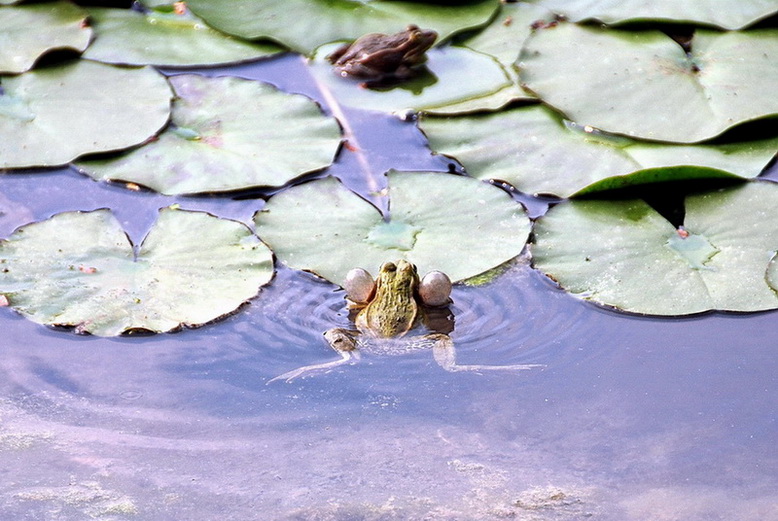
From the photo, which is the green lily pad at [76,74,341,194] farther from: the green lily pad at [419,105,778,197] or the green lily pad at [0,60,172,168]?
the green lily pad at [419,105,778,197]

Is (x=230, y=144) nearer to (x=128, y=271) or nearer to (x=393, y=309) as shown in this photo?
(x=128, y=271)

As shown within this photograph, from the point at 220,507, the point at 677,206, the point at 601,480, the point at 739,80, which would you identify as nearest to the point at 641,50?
the point at 739,80

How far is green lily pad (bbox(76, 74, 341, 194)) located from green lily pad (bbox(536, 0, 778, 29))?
1980 millimetres

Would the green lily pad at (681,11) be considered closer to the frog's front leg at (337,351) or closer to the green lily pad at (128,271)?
the green lily pad at (128,271)

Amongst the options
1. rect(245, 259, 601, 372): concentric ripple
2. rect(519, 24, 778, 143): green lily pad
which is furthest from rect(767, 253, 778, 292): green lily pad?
rect(519, 24, 778, 143): green lily pad

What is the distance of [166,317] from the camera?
4391 millimetres

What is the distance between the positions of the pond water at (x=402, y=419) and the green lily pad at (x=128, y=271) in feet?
0.33

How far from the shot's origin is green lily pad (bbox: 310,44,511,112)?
5992 mm

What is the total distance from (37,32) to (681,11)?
4.23 m

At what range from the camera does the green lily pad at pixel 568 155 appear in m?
5.11

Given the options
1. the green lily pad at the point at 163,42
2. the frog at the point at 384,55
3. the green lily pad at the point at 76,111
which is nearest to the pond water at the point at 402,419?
the green lily pad at the point at 76,111

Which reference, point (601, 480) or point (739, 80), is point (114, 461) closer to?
point (601, 480)

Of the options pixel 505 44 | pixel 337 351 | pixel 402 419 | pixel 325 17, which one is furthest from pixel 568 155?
pixel 325 17

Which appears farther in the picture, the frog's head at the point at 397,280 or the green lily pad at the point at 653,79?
the green lily pad at the point at 653,79
